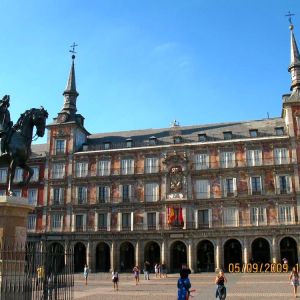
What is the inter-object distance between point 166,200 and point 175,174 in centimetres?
367

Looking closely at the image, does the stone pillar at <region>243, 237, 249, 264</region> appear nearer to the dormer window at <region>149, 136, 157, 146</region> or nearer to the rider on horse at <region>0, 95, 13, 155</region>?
the dormer window at <region>149, 136, 157, 146</region>

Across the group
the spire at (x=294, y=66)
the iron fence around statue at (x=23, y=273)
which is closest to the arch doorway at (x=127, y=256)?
the spire at (x=294, y=66)

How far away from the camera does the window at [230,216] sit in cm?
5219

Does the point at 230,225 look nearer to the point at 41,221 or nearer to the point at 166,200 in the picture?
the point at 166,200

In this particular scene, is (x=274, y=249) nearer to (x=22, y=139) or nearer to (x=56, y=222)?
(x=56, y=222)

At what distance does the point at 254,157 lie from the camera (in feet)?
176

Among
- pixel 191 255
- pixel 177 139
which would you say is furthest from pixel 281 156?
pixel 191 255

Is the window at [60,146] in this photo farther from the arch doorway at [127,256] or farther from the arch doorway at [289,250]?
the arch doorway at [289,250]

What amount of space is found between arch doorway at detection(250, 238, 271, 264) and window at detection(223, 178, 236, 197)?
6.54 m

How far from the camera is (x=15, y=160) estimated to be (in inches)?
552

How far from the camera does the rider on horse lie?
14.0 meters

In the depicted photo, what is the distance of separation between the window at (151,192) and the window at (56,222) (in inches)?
498

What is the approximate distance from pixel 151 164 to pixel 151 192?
3834mm

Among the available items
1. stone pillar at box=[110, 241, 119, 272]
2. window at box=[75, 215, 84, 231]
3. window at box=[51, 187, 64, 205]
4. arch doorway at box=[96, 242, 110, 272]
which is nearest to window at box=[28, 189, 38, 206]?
window at box=[51, 187, 64, 205]
